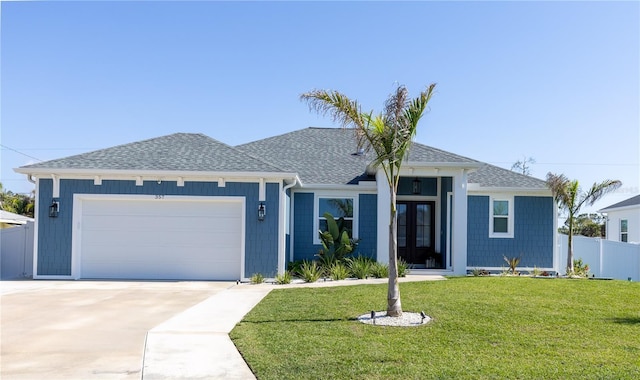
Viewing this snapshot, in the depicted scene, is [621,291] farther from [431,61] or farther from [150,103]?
[150,103]

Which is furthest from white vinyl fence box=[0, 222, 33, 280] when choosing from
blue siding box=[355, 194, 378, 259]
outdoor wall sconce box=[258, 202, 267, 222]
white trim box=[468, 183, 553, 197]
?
white trim box=[468, 183, 553, 197]

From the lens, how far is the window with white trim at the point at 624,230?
76.7 feet

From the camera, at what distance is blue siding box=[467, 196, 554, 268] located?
1595cm

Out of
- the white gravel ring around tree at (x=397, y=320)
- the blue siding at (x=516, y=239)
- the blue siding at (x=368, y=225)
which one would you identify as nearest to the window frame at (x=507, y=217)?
the blue siding at (x=516, y=239)

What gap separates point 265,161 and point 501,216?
8051 millimetres

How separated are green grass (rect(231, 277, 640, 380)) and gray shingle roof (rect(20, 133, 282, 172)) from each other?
466cm

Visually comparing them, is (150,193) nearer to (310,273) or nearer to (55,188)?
(55,188)

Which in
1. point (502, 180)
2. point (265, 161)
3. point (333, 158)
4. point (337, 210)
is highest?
point (333, 158)

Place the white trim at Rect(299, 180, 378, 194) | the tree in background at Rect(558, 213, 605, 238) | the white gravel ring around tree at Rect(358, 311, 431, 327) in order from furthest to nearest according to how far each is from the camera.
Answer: the tree in background at Rect(558, 213, 605, 238), the white trim at Rect(299, 180, 378, 194), the white gravel ring around tree at Rect(358, 311, 431, 327)

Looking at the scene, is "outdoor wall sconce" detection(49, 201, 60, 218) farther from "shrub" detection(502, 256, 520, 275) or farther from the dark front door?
"shrub" detection(502, 256, 520, 275)

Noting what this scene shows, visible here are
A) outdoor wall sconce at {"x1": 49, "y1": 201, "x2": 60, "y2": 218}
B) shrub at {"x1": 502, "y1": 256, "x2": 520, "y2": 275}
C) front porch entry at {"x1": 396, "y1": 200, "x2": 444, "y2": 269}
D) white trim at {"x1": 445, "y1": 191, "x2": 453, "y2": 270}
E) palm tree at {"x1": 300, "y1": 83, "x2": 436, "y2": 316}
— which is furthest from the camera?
front porch entry at {"x1": 396, "y1": 200, "x2": 444, "y2": 269}

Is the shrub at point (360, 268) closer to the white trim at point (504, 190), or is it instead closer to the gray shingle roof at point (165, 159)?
the gray shingle roof at point (165, 159)

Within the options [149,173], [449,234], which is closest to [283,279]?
[149,173]

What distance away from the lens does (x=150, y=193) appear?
13.6m
